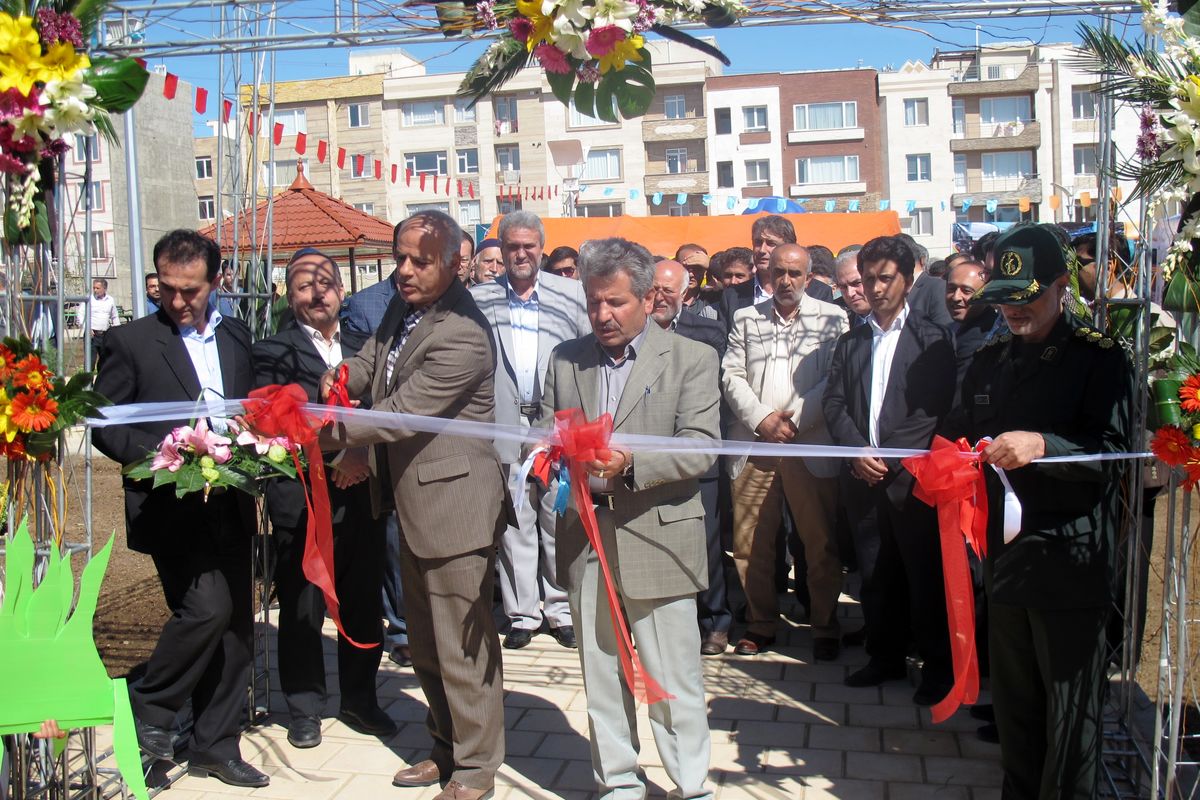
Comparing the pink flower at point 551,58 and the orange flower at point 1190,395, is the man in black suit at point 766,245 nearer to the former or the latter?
the pink flower at point 551,58

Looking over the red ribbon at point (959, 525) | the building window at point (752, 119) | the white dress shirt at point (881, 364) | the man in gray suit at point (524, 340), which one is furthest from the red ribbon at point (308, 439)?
the building window at point (752, 119)

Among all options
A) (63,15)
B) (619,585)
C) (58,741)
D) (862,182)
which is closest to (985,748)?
(619,585)

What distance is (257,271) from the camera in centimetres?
632

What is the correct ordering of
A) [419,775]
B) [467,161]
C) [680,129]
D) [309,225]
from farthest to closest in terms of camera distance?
[680,129], [467,161], [309,225], [419,775]

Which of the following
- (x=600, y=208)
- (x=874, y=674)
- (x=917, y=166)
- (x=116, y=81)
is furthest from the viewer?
(x=917, y=166)

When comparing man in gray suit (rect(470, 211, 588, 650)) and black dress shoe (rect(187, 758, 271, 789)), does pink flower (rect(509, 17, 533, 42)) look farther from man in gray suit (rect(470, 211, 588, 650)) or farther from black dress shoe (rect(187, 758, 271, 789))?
black dress shoe (rect(187, 758, 271, 789))

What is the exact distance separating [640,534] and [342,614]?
1725 millimetres

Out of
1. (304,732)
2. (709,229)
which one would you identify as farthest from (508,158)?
(304,732)

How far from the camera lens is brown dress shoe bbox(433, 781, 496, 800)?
414 centimetres

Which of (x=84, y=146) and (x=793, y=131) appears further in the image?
(x=793, y=131)

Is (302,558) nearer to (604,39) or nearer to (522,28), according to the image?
(522,28)

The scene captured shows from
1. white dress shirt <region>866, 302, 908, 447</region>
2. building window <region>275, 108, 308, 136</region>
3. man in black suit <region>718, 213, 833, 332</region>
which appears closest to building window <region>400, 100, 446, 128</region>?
building window <region>275, 108, 308, 136</region>

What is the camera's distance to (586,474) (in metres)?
3.81

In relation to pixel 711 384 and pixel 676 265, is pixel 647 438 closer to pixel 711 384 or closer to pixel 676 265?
pixel 711 384
